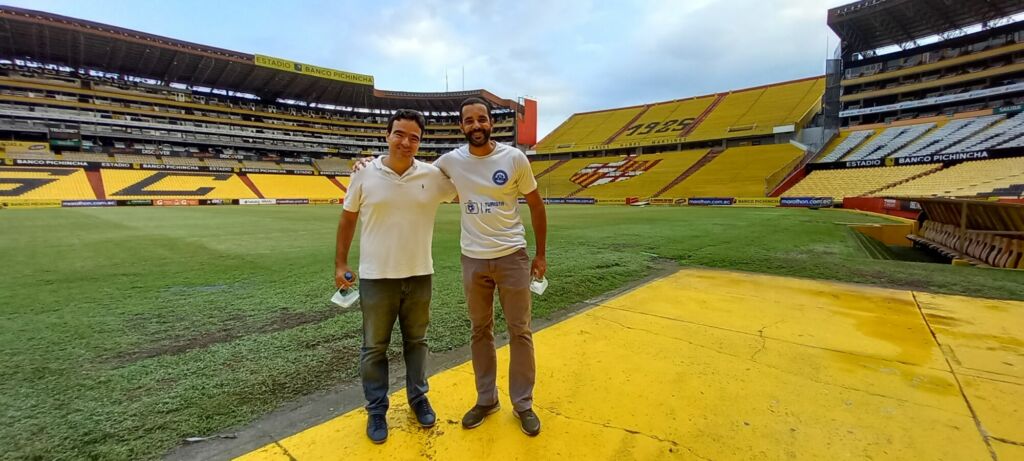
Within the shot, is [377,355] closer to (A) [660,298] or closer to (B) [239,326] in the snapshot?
(B) [239,326]

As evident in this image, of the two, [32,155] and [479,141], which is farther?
[32,155]

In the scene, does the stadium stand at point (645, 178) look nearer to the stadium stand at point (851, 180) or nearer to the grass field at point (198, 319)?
the stadium stand at point (851, 180)

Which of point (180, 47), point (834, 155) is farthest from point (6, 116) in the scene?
point (834, 155)

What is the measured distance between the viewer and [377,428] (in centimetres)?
204

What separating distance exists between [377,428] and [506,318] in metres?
0.81

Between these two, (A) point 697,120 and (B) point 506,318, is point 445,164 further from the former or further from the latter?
(A) point 697,120

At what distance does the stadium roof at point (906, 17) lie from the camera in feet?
112

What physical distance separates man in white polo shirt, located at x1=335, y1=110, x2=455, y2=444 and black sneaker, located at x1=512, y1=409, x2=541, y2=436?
447 mm

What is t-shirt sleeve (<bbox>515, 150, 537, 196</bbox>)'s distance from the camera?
2.29 metres

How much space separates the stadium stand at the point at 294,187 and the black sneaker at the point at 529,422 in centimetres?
4986

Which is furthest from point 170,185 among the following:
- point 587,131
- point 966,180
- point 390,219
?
point 966,180

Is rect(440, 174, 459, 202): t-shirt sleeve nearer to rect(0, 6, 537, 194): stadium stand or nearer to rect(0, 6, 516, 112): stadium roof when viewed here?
rect(0, 6, 537, 194): stadium stand

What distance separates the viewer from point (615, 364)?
9.21ft

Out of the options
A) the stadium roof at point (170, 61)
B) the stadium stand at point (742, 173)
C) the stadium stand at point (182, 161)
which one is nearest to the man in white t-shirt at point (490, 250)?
the stadium stand at point (742, 173)
